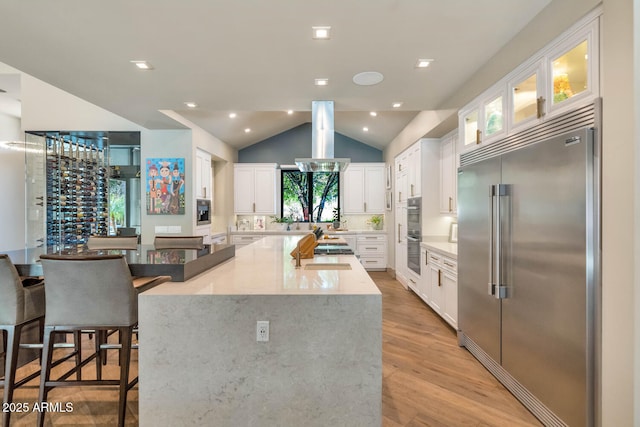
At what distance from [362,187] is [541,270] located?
5358mm

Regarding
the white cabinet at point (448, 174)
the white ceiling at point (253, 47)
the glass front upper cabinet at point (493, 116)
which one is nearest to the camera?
the white ceiling at point (253, 47)

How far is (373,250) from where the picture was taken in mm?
6926

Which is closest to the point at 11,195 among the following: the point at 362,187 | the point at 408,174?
the point at 362,187

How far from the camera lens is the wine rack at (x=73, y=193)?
16.3 ft

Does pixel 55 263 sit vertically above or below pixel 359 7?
below

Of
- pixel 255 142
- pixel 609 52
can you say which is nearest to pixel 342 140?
pixel 255 142

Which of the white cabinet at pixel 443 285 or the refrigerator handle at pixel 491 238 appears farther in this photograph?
the white cabinet at pixel 443 285

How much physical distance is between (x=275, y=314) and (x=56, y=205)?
530cm

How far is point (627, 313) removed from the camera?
1396 millimetres

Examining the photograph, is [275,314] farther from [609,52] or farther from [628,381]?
[609,52]

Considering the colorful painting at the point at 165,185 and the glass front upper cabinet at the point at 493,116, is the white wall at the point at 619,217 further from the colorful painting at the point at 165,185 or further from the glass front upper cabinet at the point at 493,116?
the colorful painting at the point at 165,185

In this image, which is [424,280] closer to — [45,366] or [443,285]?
[443,285]

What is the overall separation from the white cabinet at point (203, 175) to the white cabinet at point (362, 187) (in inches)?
120

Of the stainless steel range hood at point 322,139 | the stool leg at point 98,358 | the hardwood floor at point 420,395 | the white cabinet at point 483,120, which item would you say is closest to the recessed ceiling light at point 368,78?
the stainless steel range hood at point 322,139
